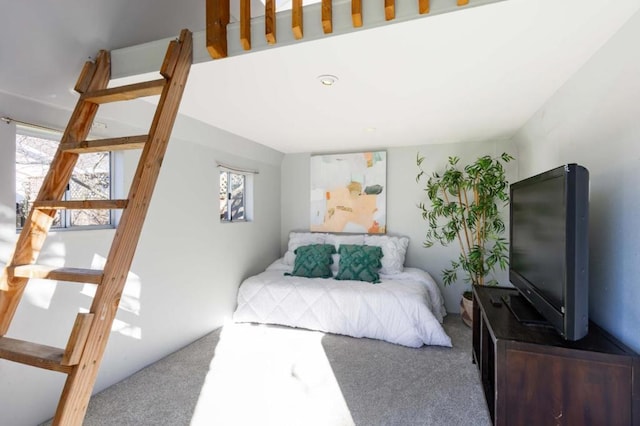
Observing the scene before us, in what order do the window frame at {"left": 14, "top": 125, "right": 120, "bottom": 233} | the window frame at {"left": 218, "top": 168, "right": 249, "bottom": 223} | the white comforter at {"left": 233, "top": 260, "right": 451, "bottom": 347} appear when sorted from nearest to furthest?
the window frame at {"left": 14, "top": 125, "right": 120, "bottom": 233}, the white comforter at {"left": 233, "top": 260, "right": 451, "bottom": 347}, the window frame at {"left": 218, "top": 168, "right": 249, "bottom": 223}

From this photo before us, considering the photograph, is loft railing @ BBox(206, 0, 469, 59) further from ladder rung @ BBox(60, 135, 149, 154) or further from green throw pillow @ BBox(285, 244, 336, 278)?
green throw pillow @ BBox(285, 244, 336, 278)

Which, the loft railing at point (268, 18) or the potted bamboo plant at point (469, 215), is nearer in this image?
the loft railing at point (268, 18)

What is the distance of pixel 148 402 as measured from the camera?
2.06 meters

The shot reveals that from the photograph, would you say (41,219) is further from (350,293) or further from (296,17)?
(350,293)

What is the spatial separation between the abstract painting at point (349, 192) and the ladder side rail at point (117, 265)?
2.90m

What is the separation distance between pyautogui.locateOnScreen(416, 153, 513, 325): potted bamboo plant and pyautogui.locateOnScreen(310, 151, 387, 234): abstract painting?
51 cm

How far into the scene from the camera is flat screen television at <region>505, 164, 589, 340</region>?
1.26m

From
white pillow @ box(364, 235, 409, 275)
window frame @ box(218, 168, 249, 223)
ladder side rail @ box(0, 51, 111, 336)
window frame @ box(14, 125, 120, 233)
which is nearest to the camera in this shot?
ladder side rail @ box(0, 51, 111, 336)

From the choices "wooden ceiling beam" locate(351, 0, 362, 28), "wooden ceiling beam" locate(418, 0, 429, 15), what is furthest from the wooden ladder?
"wooden ceiling beam" locate(418, 0, 429, 15)

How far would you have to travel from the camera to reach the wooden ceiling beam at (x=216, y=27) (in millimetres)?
1494

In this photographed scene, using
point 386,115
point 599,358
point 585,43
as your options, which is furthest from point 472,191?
point 599,358

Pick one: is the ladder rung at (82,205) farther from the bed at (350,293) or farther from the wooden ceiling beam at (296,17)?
the bed at (350,293)

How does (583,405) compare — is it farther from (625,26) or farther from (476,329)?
(625,26)

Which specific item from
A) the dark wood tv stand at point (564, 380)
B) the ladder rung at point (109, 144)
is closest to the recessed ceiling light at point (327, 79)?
the ladder rung at point (109, 144)
